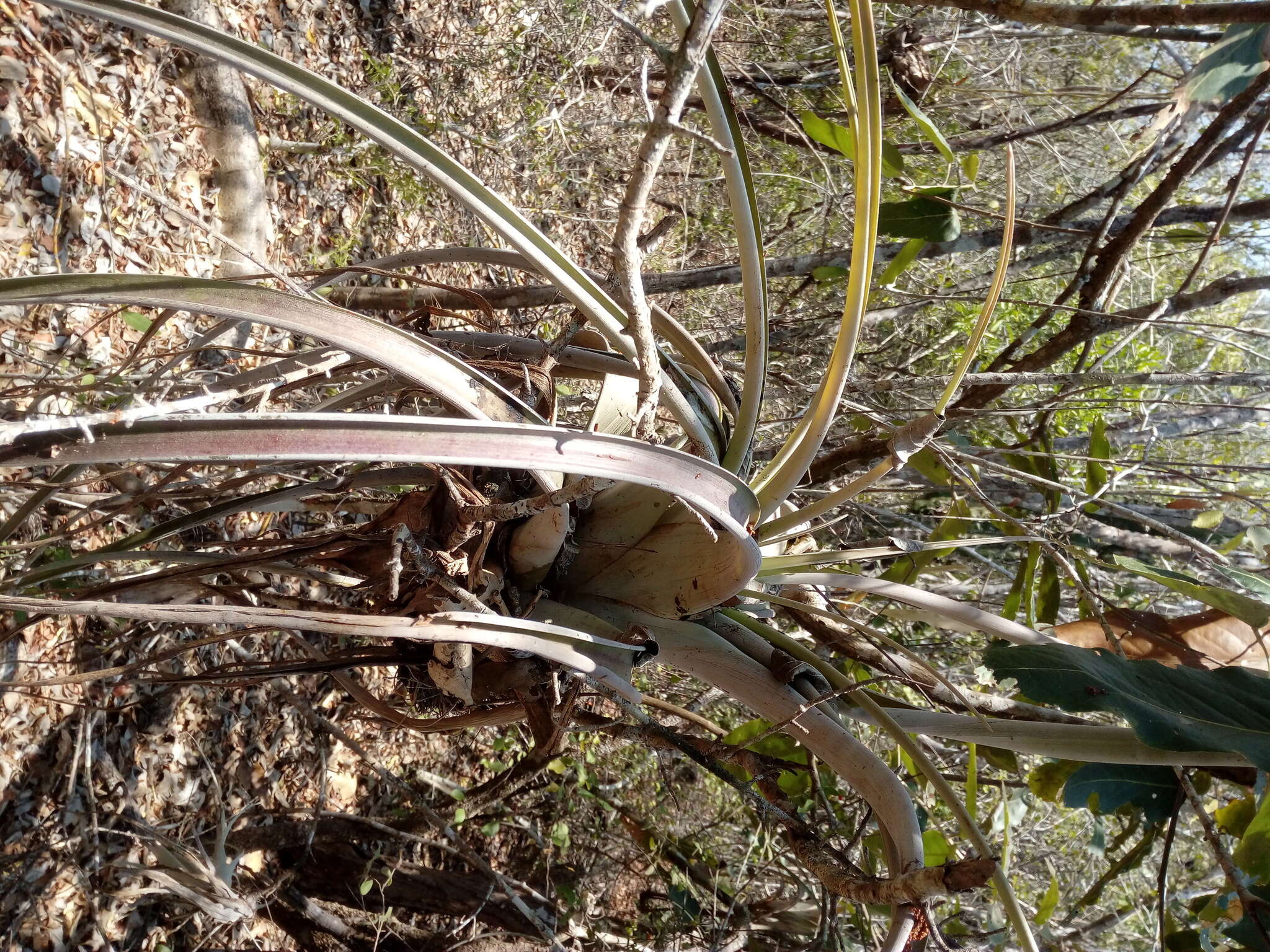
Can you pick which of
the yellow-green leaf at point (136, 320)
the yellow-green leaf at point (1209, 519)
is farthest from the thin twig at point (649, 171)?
the yellow-green leaf at point (1209, 519)

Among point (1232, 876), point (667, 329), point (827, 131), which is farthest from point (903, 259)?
point (1232, 876)

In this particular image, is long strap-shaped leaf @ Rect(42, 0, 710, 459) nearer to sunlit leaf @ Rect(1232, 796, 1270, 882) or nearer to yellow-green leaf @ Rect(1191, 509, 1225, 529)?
sunlit leaf @ Rect(1232, 796, 1270, 882)

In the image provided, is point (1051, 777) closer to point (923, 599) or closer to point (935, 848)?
point (935, 848)

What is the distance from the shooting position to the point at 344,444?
36 centimetres

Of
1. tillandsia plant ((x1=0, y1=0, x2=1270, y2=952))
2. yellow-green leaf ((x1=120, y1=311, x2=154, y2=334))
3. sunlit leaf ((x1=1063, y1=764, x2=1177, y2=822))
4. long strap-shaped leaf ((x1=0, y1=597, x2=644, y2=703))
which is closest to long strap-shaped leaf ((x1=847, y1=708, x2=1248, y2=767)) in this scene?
tillandsia plant ((x1=0, y1=0, x2=1270, y2=952))

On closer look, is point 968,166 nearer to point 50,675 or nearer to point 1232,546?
point 1232,546

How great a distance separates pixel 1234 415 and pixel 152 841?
2850mm

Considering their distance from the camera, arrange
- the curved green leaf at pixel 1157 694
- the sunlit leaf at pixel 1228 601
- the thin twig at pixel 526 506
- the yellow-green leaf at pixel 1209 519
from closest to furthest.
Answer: the thin twig at pixel 526 506
the curved green leaf at pixel 1157 694
the sunlit leaf at pixel 1228 601
the yellow-green leaf at pixel 1209 519

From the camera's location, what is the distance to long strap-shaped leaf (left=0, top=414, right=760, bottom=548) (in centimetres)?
35

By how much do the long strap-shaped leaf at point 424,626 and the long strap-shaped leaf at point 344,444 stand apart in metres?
0.10

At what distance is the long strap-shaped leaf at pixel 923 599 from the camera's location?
70 centimetres

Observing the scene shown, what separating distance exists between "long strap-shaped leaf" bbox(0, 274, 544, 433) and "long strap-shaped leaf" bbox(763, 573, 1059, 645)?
13.5 inches

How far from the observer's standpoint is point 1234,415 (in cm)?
232

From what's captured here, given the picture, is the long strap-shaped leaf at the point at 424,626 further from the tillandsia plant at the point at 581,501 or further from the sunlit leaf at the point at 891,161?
the sunlit leaf at the point at 891,161
